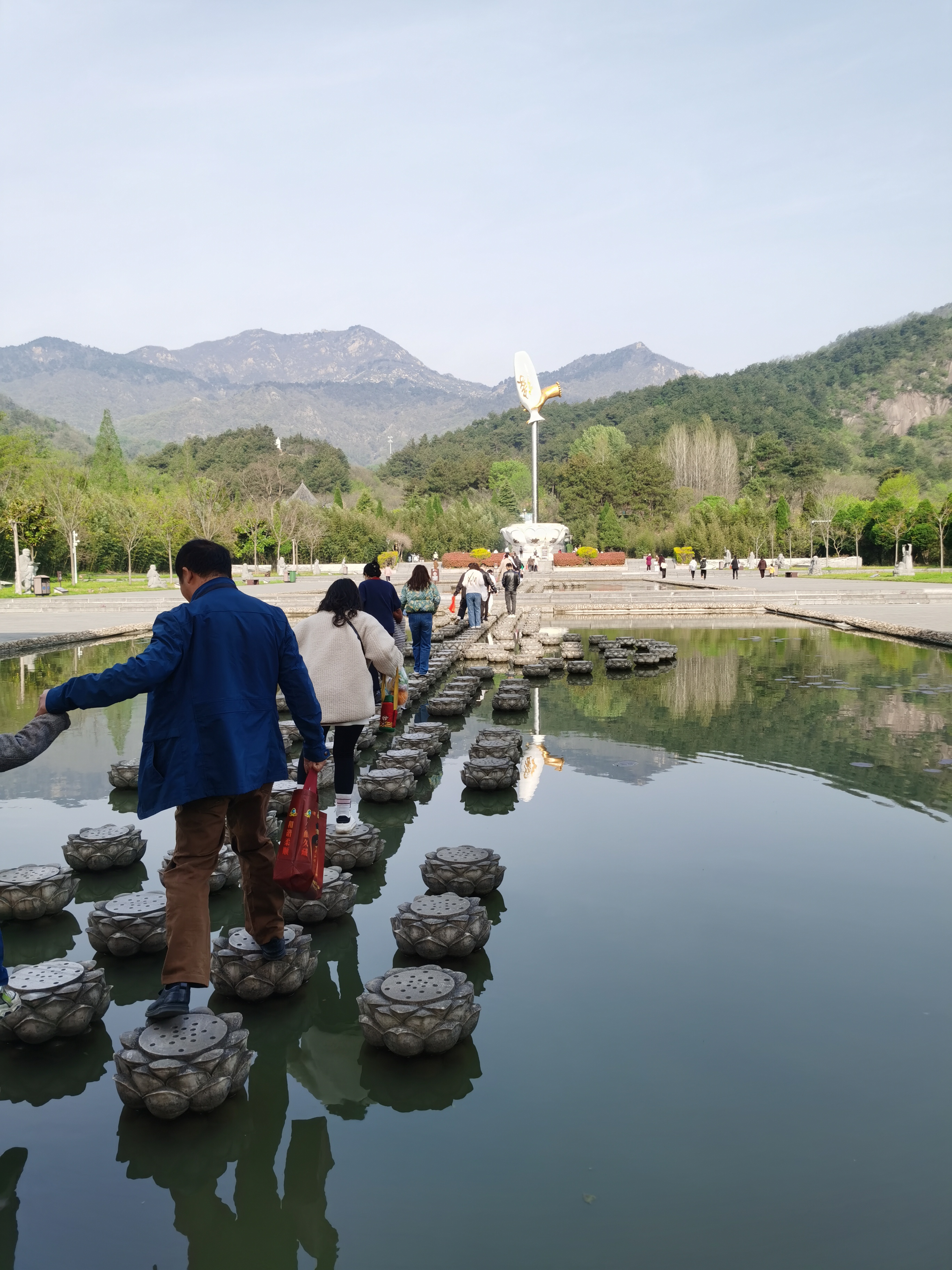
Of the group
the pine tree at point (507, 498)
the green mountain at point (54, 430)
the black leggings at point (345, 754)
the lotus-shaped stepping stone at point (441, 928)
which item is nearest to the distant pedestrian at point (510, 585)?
the black leggings at point (345, 754)

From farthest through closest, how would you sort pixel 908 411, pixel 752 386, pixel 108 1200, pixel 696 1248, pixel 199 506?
1. pixel 908 411
2. pixel 752 386
3. pixel 199 506
4. pixel 108 1200
5. pixel 696 1248

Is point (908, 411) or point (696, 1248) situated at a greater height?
point (908, 411)

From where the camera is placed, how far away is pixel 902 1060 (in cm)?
349

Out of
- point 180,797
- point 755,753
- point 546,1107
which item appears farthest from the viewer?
point 755,753

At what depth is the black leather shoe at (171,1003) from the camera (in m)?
3.40

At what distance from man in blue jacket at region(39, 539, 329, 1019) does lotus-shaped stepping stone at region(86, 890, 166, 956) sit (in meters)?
1.10

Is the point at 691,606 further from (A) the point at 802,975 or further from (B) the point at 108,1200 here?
(B) the point at 108,1200

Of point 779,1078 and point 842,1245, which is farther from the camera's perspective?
point 779,1078

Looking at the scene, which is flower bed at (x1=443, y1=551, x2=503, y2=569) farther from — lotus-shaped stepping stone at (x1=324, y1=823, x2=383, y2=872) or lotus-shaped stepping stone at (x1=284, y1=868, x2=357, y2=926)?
lotus-shaped stepping stone at (x1=284, y1=868, x2=357, y2=926)

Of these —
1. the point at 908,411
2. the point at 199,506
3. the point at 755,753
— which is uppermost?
the point at 908,411

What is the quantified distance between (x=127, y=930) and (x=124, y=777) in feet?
11.5

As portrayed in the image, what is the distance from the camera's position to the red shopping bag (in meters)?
4.02

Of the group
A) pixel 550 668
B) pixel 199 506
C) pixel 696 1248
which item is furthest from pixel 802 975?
pixel 199 506

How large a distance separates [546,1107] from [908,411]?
145654 mm
